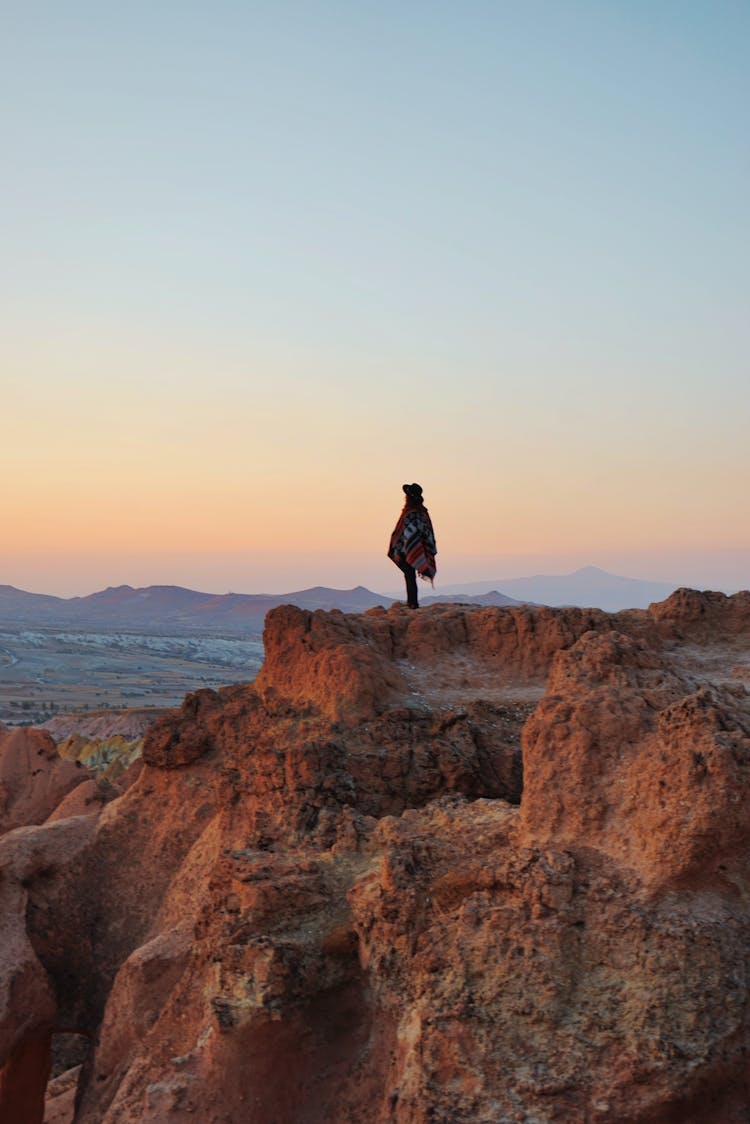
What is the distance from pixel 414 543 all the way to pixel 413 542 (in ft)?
0.06

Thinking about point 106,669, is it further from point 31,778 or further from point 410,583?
point 410,583

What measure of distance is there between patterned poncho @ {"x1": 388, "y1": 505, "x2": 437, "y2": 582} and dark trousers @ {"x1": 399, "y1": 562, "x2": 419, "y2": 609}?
4cm

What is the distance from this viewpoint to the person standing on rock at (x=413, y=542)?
11195mm

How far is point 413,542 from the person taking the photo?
11312 millimetres

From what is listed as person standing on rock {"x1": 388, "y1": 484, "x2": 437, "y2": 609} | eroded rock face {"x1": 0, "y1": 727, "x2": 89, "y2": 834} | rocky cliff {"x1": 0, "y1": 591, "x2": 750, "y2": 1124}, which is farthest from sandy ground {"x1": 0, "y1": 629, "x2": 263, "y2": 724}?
rocky cliff {"x1": 0, "y1": 591, "x2": 750, "y2": 1124}

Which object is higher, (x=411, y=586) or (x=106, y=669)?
(x=411, y=586)

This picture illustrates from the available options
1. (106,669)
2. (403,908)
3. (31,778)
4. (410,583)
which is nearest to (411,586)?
(410,583)

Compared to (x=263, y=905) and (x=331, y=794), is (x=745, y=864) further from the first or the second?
(x=331, y=794)

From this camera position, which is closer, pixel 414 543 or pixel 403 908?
pixel 403 908

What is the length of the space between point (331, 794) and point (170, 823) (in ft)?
6.78

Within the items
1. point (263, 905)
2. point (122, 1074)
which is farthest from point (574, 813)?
point (122, 1074)

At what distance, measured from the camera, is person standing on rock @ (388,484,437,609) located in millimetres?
11195

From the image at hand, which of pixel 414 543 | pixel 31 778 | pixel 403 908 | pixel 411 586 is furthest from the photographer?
pixel 414 543

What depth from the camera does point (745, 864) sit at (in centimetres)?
422
